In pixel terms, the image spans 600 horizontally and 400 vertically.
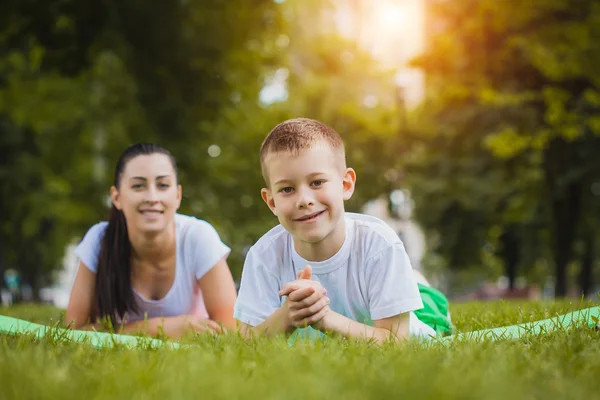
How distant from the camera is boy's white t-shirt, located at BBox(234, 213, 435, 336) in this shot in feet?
12.2

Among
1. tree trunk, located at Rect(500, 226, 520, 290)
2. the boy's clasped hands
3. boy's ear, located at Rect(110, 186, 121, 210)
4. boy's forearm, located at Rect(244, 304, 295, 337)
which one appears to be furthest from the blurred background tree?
the boy's clasped hands

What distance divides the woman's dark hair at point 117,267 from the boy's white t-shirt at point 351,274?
1.73 m

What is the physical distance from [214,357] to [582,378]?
139 centimetres

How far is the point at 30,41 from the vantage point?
11016 millimetres

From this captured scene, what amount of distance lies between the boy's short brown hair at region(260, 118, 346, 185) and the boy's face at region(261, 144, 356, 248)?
36 millimetres

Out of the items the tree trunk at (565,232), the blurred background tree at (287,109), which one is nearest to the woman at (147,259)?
the blurred background tree at (287,109)

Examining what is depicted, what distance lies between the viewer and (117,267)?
538cm

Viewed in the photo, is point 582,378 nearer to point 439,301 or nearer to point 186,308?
point 439,301

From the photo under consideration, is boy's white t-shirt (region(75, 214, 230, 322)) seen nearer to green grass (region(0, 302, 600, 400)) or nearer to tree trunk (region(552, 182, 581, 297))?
green grass (region(0, 302, 600, 400))

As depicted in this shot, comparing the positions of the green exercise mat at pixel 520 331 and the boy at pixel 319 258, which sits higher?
the boy at pixel 319 258

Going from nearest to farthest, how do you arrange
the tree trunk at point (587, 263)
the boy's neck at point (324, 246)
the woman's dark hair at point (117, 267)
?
the boy's neck at point (324, 246) → the woman's dark hair at point (117, 267) → the tree trunk at point (587, 263)

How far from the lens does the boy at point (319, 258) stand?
3551 millimetres

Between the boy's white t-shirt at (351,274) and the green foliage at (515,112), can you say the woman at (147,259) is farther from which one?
the green foliage at (515,112)

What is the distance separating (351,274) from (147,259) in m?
2.34
